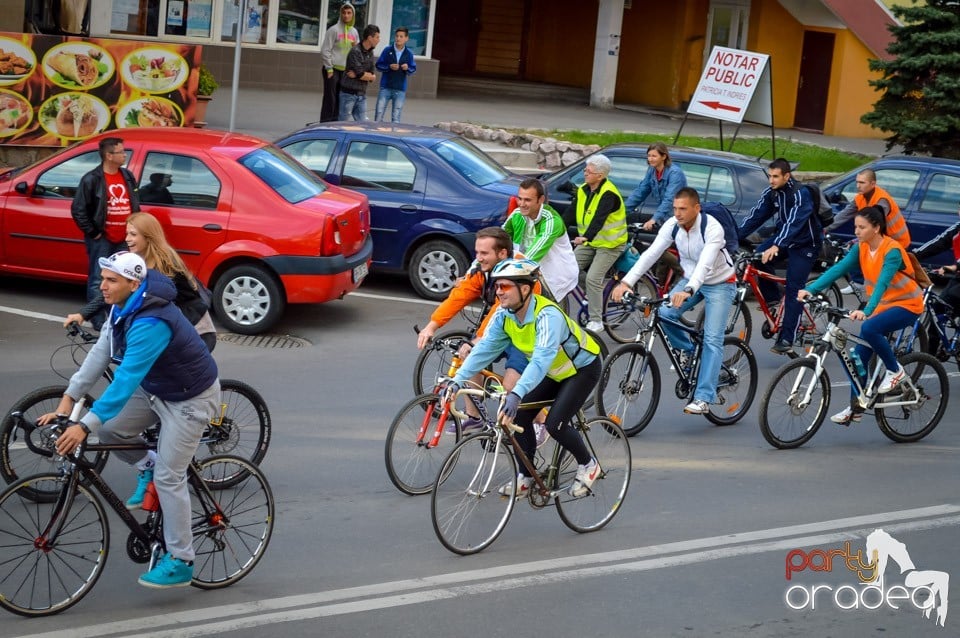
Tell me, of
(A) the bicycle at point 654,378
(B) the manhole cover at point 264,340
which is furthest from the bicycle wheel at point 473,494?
(B) the manhole cover at point 264,340

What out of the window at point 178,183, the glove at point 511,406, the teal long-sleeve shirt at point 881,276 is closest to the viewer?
the glove at point 511,406

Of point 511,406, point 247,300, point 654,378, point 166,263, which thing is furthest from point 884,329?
point 247,300

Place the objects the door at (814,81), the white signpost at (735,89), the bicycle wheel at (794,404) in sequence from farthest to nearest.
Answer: the door at (814,81)
the white signpost at (735,89)
the bicycle wheel at (794,404)

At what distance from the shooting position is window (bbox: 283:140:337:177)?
1412 cm

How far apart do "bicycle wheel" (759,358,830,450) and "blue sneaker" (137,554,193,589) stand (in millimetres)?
4719

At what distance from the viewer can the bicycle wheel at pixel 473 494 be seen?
22.9 ft

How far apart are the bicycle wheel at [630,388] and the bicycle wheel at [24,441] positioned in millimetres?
3699

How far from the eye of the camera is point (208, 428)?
7.82 meters

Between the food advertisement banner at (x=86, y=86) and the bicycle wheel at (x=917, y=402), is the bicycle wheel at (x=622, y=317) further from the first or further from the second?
the food advertisement banner at (x=86, y=86)

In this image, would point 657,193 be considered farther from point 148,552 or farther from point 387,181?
point 148,552

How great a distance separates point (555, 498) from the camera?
7598mm

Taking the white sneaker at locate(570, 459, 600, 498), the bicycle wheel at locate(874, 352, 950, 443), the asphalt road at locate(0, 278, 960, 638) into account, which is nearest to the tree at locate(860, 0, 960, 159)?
the asphalt road at locate(0, 278, 960, 638)

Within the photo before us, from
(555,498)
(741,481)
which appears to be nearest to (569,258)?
(741,481)

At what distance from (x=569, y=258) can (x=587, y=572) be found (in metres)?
4.12
